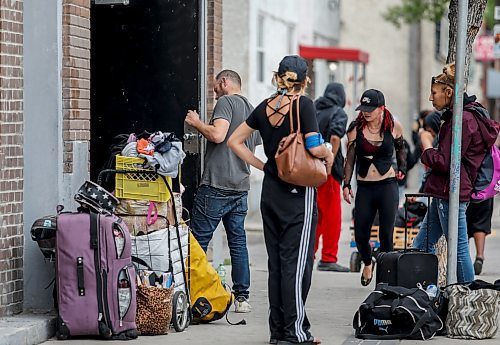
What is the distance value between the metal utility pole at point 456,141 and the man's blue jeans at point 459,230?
252 millimetres

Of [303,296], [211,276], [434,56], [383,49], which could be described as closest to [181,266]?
[211,276]

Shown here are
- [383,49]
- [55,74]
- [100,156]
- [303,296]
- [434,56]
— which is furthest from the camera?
[434,56]

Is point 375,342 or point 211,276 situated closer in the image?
point 375,342

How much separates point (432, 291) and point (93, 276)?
2.46 meters

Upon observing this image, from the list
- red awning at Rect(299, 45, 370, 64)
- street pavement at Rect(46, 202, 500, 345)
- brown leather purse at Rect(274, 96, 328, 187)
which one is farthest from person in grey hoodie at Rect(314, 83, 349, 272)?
red awning at Rect(299, 45, 370, 64)

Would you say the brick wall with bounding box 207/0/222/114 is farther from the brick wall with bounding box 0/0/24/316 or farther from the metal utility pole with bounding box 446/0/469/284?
the metal utility pole with bounding box 446/0/469/284

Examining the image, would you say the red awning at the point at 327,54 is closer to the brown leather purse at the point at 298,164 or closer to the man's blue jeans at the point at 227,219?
the man's blue jeans at the point at 227,219

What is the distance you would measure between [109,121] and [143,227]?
2.34m

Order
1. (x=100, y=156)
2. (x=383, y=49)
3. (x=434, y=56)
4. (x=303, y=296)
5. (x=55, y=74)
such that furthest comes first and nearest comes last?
(x=434, y=56) < (x=383, y=49) < (x=100, y=156) < (x=55, y=74) < (x=303, y=296)

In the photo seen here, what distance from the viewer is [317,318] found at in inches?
367

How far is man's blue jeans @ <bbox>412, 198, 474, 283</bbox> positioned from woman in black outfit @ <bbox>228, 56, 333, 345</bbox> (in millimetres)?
1613

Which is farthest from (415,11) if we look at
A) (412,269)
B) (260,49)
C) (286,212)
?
(286,212)

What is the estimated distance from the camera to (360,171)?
34.9 ft

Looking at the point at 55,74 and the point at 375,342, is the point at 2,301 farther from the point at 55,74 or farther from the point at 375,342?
the point at 375,342
